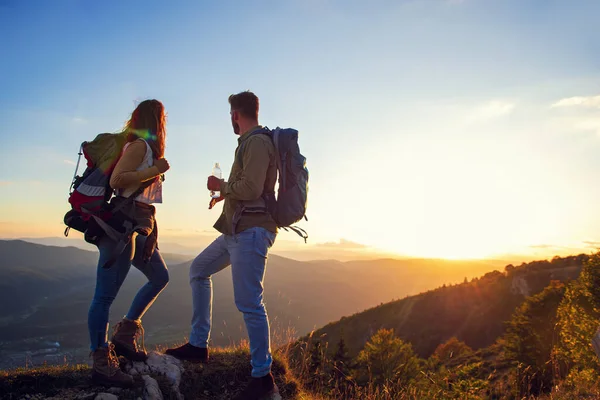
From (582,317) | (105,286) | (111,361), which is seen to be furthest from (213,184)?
(582,317)

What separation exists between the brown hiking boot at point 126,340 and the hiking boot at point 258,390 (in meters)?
1.31

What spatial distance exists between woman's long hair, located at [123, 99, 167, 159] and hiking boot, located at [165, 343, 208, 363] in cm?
244

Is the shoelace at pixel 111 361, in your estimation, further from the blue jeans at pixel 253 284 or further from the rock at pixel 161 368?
the blue jeans at pixel 253 284

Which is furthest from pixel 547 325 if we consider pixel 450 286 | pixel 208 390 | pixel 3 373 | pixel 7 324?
pixel 7 324

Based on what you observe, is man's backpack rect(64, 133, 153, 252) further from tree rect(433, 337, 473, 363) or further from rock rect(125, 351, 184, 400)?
tree rect(433, 337, 473, 363)

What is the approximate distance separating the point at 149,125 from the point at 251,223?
5.08 feet

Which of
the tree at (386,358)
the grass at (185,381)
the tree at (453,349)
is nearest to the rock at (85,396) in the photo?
the grass at (185,381)

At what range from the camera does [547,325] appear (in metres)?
26.1

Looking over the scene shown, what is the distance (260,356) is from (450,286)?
73.3 metres

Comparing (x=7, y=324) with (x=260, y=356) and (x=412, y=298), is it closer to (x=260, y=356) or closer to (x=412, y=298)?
(x=412, y=298)

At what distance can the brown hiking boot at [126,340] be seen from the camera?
4.26 metres

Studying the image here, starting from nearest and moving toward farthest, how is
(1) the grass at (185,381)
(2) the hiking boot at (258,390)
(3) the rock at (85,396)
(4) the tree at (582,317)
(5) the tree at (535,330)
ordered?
(3) the rock at (85,396)
(1) the grass at (185,381)
(2) the hiking boot at (258,390)
(4) the tree at (582,317)
(5) the tree at (535,330)

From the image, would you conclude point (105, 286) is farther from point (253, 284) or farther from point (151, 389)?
point (253, 284)

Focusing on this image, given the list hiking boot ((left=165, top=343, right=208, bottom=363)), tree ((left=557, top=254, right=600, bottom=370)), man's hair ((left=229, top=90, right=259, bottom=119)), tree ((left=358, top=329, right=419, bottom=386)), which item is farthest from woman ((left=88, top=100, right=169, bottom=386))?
tree ((left=358, top=329, right=419, bottom=386))
